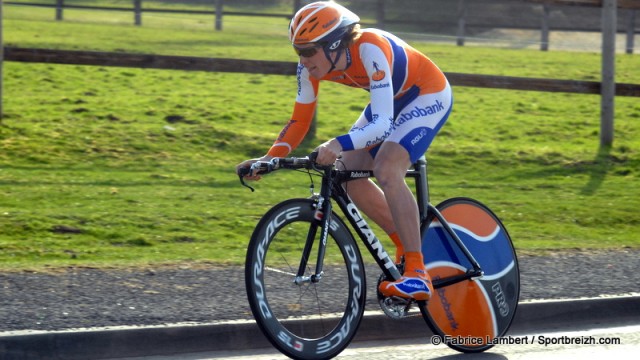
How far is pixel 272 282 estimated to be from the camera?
217 inches

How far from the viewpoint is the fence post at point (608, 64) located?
1338cm

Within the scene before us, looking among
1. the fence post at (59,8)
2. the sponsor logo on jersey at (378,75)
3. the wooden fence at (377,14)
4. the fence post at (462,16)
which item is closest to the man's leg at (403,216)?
the sponsor logo on jersey at (378,75)

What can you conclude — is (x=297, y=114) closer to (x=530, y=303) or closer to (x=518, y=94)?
(x=530, y=303)

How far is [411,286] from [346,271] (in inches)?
13.6

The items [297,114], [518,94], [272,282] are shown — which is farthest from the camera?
[518,94]

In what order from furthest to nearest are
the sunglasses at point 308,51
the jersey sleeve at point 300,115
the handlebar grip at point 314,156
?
the jersey sleeve at point 300,115, the sunglasses at point 308,51, the handlebar grip at point 314,156

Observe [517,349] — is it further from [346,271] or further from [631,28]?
[631,28]

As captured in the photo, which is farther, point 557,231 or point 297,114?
point 557,231

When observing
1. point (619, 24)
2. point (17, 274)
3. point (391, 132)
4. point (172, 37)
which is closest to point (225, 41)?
point (172, 37)

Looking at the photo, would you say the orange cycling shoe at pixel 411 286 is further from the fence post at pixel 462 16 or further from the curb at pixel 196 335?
the fence post at pixel 462 16

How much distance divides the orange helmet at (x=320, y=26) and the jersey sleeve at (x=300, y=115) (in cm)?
33

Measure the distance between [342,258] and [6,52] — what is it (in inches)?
287

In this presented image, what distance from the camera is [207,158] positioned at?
1203 cm

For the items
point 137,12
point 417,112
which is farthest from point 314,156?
point 137,12
